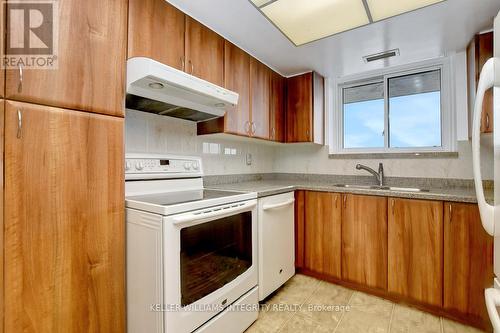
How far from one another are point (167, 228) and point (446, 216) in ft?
6.06

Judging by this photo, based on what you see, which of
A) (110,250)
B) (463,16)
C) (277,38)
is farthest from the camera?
(277,38)

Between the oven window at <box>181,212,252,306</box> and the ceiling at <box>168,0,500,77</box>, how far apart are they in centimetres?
137

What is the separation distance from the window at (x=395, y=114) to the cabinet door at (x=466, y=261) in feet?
2.82

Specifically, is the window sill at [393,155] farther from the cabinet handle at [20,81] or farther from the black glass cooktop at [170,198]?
the cabinet handle at [20,81]

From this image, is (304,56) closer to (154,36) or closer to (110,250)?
(154,36)

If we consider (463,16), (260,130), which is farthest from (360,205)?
(463,16)

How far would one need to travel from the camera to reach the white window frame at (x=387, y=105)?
221cm

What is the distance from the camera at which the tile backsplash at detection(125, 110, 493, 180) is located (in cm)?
174

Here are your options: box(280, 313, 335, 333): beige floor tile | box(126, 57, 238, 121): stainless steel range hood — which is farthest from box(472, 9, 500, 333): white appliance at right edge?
box(126, 57, 238, 121): stainless steel range hood

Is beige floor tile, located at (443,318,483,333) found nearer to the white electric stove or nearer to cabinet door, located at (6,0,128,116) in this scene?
the white electric stove

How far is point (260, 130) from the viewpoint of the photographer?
7.59 feet

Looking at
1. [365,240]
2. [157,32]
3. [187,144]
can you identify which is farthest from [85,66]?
[365,240]

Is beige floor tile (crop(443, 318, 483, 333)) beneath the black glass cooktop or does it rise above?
beneath

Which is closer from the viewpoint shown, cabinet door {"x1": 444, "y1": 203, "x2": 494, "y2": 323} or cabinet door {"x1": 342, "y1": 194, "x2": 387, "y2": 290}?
cabinet door {"x1": 444, "y1": 203, "x2": 494, "y2": 323}
